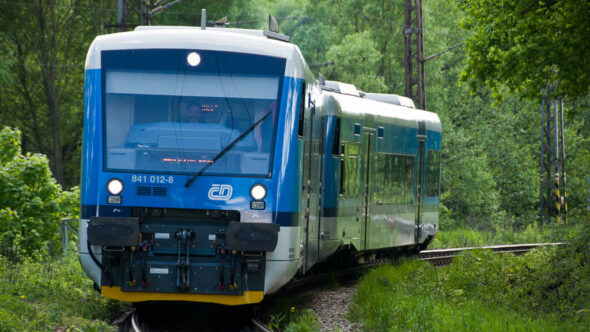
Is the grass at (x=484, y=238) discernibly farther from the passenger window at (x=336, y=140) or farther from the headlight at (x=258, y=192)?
the headlight at (x=258, y=192)

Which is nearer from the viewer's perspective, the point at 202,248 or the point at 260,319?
the point at 202,248

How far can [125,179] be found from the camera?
9.95 meters

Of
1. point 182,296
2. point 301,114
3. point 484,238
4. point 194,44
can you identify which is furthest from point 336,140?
point 484,238

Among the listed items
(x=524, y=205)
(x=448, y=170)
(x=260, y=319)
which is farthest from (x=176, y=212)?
(x=524, y=205)

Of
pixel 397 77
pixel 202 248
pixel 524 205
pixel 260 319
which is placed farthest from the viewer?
pixel 524 205

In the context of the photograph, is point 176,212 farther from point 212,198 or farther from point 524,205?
point 524,205

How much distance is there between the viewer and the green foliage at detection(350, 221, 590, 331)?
9.98m

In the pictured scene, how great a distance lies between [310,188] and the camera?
39.2ft

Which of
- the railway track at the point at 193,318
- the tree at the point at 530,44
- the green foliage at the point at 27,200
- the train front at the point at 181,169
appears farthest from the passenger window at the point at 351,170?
the green foliage at the point at 27,200

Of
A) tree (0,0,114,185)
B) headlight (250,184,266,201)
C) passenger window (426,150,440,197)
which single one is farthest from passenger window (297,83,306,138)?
tree (0,0,114,185)

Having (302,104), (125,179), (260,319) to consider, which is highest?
(302,104)

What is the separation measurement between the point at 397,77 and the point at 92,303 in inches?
1469

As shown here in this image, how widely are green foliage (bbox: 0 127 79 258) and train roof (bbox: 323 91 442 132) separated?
619 cm

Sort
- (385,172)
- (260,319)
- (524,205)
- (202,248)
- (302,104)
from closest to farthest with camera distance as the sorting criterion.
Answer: (202,248), (302,104), (260,319), (385,172), (524,205)
